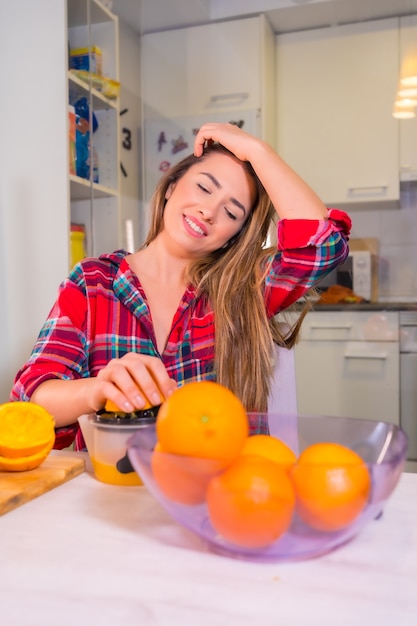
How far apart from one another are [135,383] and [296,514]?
307 mm

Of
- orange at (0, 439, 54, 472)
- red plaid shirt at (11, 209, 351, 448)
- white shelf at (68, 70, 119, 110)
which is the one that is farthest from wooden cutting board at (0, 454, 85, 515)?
white shelf at (68, 70, 119, 110)

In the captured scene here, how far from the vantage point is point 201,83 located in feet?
9.25

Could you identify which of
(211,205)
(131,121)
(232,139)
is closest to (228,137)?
(232,139)

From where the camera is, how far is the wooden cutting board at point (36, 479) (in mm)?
625

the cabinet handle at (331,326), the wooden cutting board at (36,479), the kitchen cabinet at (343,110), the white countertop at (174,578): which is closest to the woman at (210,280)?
the wooden cutting board at (36,479)

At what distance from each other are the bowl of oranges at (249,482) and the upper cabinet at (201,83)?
2.41m

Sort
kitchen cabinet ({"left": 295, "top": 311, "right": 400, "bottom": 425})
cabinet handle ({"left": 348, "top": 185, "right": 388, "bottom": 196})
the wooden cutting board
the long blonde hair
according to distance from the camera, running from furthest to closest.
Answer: cabinet handle ({"left": 348, "top": 185, "right": 388, "bottom": 196}) < kitchen cabinet ({"left": 295, "top": 311, "right": 400, "bottom": 425}) < the long blonde hair < the wooden cutting board

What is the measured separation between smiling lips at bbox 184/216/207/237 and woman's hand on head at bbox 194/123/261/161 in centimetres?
16

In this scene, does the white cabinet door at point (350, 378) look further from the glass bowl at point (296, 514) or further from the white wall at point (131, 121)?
the glass bowl at point (296, 514)

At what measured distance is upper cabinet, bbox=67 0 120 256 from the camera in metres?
2.44

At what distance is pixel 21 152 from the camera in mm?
2379

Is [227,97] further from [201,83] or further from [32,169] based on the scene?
[32,169]

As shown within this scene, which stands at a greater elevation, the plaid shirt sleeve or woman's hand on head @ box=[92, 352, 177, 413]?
the plaid shirt sleeve

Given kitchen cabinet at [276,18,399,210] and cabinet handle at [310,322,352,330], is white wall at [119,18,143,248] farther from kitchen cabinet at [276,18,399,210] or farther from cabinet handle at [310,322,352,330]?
cabinet handle at [310,322,352,330]
